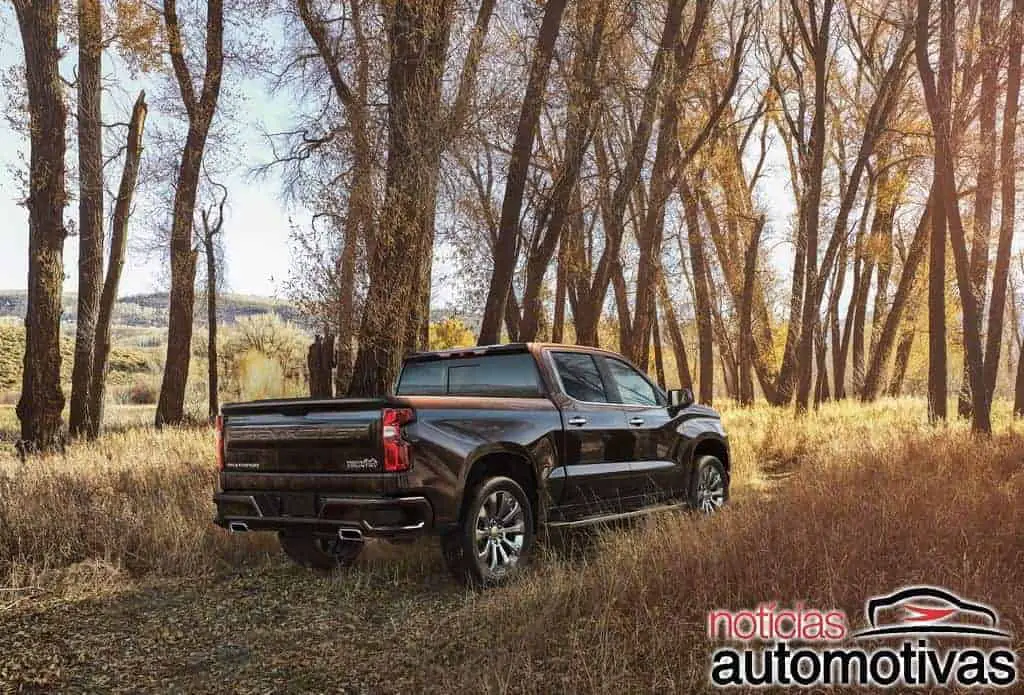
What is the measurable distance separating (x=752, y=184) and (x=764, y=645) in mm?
28633

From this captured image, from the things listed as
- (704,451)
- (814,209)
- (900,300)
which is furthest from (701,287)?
(704,451)

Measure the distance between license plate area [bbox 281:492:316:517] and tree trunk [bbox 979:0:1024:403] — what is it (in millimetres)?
12520

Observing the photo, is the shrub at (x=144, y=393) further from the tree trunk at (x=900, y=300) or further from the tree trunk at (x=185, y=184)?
the tree trunk at (x=900, y=300)

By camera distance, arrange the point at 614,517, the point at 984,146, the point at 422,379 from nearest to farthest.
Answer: the point at 614,517
the point at 422,379
the point at 984,146

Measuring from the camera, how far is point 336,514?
6.38m

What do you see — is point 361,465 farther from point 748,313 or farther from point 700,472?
point 748,313

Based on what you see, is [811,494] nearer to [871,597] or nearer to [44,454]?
[871,597]

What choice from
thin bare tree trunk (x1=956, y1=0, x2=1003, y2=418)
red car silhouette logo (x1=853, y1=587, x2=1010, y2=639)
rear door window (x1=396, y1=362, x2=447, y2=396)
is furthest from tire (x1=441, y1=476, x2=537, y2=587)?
thin bare tree trunk (x1=956, y1=0, x2=1003, y2=418)

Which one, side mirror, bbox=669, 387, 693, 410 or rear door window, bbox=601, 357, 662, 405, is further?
side mirror, bbox=669, 387, 693, 410

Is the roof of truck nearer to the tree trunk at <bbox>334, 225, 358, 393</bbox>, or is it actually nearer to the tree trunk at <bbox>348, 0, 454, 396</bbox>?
the tree trunk at <bbox>348, 0, 454, 396</bbox>

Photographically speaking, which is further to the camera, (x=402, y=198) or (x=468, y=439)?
(x=402, y=198)

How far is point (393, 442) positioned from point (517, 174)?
346 inches

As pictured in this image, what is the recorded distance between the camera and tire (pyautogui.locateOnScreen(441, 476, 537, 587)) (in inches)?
261

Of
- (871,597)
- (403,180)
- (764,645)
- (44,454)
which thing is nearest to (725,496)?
(871,597)
